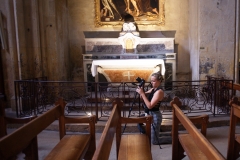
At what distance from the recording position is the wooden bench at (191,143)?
61.1 inches

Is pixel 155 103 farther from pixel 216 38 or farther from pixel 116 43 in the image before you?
pixel 116 43

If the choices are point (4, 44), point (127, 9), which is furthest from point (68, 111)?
point (127, 9)

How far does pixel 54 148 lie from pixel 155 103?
5.58 feet

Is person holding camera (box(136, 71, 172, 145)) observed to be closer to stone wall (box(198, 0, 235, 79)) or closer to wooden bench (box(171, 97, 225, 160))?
wooden bench (box(171, 97, 225, 160))

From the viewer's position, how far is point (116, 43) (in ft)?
25.7

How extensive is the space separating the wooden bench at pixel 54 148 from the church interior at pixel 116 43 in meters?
2.04

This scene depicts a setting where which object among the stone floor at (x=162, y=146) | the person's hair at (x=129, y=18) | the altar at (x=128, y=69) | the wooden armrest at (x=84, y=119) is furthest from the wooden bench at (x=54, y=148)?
the person's hair at (x=129, y=18)

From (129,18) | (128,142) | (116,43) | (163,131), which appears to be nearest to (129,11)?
(129,18)

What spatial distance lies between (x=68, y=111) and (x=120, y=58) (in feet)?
9.41

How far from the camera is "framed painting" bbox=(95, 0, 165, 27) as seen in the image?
7.99m

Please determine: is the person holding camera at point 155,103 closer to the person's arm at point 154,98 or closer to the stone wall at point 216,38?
the person's arm at point 154,98

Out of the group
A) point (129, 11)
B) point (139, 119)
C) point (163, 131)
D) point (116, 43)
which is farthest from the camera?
point (129, 11)

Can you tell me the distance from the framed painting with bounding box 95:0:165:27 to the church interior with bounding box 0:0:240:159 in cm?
4

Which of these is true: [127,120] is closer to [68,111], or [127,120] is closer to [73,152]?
[73,152]
